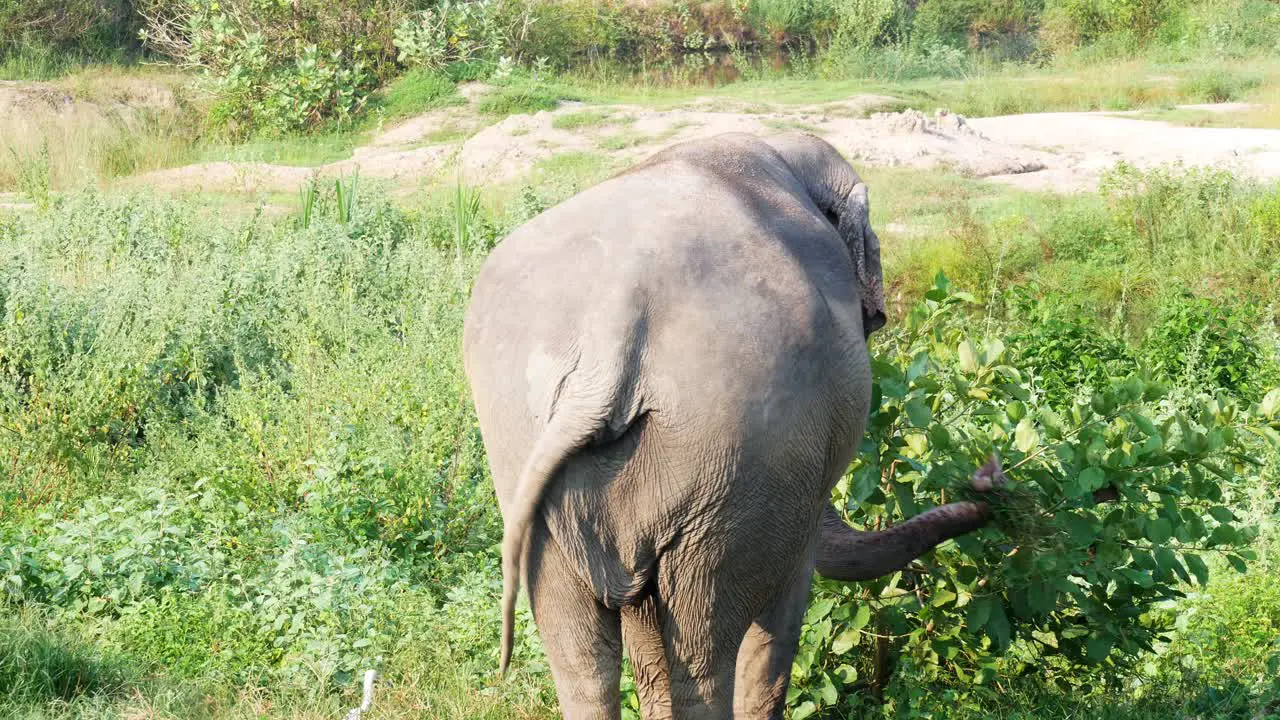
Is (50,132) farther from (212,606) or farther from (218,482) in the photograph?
(212,606)

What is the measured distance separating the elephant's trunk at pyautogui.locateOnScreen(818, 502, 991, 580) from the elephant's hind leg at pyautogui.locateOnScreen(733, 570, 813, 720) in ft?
1.50

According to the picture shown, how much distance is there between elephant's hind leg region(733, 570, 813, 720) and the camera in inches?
109

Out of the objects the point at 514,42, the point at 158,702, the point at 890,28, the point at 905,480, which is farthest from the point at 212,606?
the point at 890,28

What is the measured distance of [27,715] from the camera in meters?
3.80

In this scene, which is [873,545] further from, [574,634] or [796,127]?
[796,127]

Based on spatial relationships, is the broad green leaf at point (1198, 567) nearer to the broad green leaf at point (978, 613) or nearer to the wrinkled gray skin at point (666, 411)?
the broad green leaf at point (978, 613)

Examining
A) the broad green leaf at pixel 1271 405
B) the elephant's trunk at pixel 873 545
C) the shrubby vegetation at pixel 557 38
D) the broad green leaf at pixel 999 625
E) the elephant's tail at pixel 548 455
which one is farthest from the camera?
the shrubby vegetation at pixel 557 38

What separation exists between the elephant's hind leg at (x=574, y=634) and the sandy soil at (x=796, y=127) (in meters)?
9.97

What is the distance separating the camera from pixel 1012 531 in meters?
3.66

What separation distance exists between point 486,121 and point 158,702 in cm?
1327

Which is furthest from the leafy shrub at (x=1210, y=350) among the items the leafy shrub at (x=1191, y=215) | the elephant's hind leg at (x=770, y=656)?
the elephant's hind leg at (x=770, y=656)

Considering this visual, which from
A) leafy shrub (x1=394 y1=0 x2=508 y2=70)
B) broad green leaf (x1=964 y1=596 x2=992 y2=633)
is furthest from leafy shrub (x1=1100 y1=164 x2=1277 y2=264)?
leafy shrub (x1=394 y1=0 x2=508 y2=70)

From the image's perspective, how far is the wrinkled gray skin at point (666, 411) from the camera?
228 cm

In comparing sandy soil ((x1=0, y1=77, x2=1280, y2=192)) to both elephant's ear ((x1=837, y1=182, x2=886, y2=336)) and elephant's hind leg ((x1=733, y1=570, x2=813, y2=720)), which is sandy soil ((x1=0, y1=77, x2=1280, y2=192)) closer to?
elephant's ear ((x1=837, y1=182, x2=886, y2=336))
